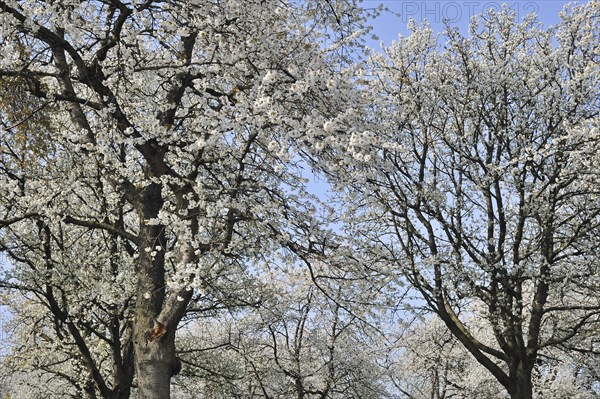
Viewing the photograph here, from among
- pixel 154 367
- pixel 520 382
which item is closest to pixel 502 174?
pixel 520 382

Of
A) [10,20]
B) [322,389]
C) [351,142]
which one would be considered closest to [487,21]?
[351,142]

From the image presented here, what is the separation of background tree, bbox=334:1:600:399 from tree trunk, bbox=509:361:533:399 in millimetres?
19

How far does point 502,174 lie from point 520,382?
13.0 feet

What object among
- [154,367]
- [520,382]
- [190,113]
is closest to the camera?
[154,367]

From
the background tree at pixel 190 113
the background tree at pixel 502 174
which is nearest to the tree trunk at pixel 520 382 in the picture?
the background tree at pixel 502 174

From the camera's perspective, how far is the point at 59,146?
11797mm

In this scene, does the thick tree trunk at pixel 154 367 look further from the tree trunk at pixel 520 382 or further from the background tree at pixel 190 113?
A: the tree trunk at pixel 520 382

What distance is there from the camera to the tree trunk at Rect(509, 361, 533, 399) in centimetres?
1148

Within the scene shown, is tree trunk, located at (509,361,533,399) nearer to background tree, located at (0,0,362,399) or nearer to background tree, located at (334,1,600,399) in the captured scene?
background tree, located at (334,1,600,399)

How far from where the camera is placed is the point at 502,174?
38.5ft

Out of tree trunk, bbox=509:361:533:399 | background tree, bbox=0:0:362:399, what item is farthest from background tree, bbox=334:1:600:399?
background tree, bbox=0:0:362:399

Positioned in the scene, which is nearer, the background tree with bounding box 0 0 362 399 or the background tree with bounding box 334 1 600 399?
the background tree with bounding box 0 0 362 399

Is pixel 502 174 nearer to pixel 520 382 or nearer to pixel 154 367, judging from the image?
pixel 520 382

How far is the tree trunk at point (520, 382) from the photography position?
1148 centimetres
